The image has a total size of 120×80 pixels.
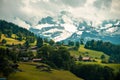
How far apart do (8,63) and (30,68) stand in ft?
60.1

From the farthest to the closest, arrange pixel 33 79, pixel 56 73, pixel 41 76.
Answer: pixel 56 73 → pixel 41 76 → pixel 33 79

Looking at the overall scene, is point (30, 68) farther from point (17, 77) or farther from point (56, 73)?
point (17, 77)

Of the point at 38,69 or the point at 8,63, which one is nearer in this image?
the point at 8,63

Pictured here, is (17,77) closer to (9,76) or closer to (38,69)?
(9,76)

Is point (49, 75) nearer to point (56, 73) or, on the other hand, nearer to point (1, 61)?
point (56, 73)

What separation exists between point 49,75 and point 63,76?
782cm

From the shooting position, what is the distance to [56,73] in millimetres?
197625

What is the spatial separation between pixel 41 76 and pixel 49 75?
6941mm

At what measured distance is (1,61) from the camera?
7293 inches

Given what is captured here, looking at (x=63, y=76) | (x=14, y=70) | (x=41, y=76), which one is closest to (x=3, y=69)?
(x=14, y=70)

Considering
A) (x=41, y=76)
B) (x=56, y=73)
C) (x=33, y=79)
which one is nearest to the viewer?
(x=33, y=79)

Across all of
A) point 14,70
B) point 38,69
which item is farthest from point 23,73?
point 38,69

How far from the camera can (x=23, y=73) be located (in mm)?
179750

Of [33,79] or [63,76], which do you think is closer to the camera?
[33,79]
